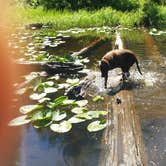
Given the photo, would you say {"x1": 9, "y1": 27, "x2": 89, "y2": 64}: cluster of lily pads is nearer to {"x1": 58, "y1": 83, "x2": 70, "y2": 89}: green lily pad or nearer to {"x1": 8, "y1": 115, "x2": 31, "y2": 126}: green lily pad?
{"x1": 58, "y1": 83, "x2": 70, "y2": 89}: green lily pad

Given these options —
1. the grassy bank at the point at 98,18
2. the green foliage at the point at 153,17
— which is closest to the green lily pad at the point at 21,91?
the grassy bank at the point at 98,18

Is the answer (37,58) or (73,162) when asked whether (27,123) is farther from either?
(37,58)

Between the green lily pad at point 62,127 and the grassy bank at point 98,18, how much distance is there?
34.2 ft

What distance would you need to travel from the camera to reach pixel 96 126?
4945 mm

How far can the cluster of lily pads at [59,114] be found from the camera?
5.06 metres

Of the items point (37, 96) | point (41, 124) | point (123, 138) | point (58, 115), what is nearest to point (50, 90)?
point (37, 96)

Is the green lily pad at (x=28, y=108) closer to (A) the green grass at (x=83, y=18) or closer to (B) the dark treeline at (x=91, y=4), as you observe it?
(A) the green grass at (x=83, y=18)

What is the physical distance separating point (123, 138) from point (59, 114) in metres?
1.30

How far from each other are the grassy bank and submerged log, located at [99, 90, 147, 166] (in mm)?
9838

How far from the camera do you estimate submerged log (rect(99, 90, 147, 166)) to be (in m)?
3.96

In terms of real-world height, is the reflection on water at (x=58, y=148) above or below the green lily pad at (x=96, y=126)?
below

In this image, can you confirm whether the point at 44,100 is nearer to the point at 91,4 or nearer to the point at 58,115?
the point at 58,115

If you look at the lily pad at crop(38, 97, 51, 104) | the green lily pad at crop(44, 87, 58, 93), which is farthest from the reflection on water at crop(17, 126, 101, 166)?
the green lily pad at crop(44, 87, 58, 93)

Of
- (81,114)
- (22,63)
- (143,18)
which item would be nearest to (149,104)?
(81,114)
